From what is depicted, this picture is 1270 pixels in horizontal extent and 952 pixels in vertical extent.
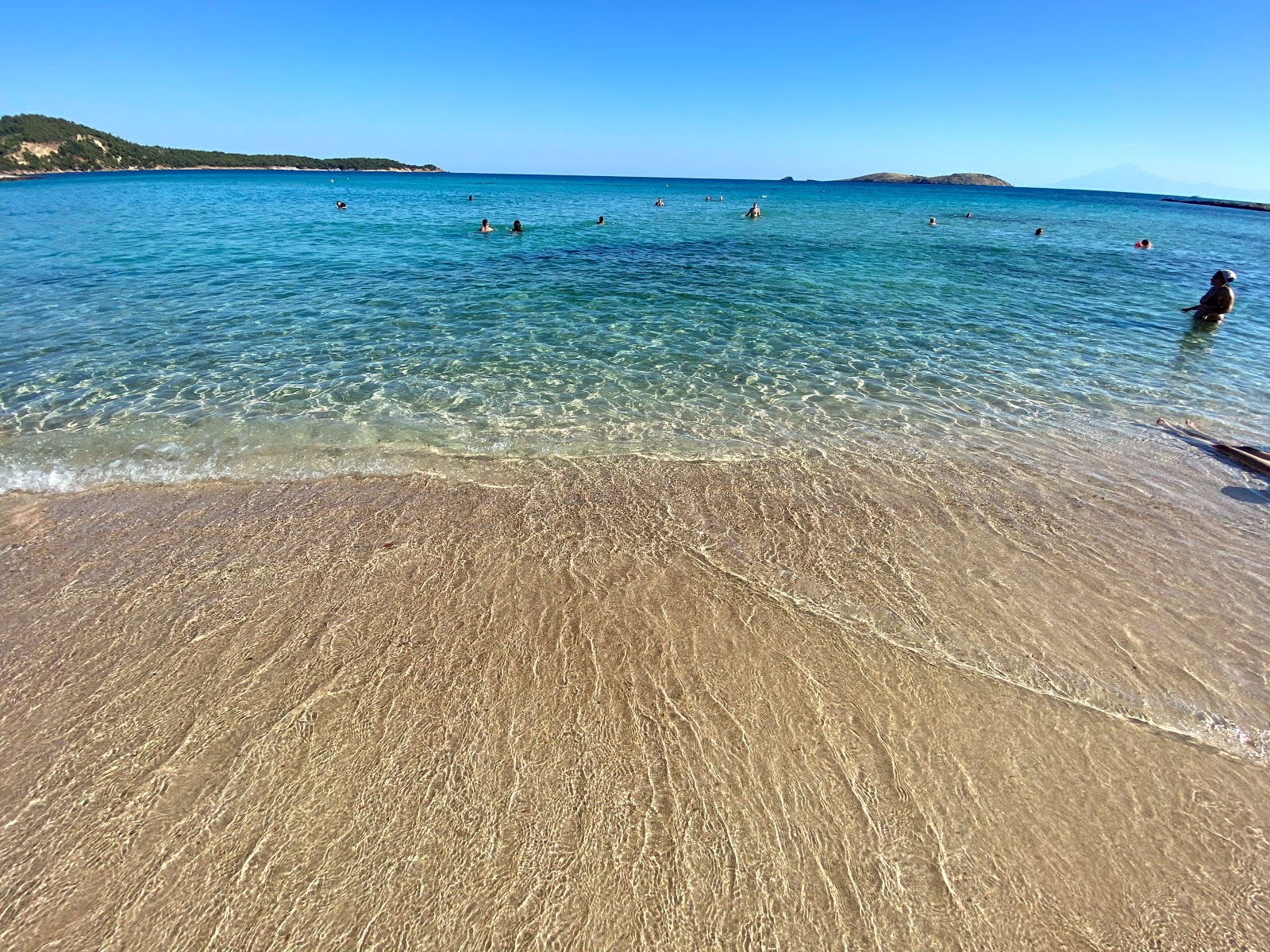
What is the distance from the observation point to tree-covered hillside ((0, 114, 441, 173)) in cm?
9688

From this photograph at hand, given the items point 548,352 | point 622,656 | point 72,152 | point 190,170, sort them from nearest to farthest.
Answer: point 622,656 < point 548,352 < point 72,152 < point 190,170

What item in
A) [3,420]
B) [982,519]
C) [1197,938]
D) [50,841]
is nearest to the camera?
[1197,938]

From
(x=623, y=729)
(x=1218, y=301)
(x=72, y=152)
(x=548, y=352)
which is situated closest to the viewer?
(x=623, y=729)

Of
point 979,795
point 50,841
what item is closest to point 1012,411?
point 979,795

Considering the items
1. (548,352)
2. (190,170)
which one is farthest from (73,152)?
(548,352)

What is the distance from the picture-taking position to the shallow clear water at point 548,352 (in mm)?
7574

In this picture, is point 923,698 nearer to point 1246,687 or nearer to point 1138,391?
point 1246,687

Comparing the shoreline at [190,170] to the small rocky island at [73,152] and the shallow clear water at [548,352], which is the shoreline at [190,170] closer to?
the small rocky island at [73,152]

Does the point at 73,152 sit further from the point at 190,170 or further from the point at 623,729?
the point at 623,729

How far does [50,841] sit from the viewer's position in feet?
9.50

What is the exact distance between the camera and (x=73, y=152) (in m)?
106

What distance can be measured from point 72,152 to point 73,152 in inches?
6.3

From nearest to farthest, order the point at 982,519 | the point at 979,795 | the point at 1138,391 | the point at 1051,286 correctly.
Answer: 1. the point at 979,795
2. the point at 982,519
3. the point at 1138,391
4. the point at 1051,286

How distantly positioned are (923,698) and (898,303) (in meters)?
15.3
